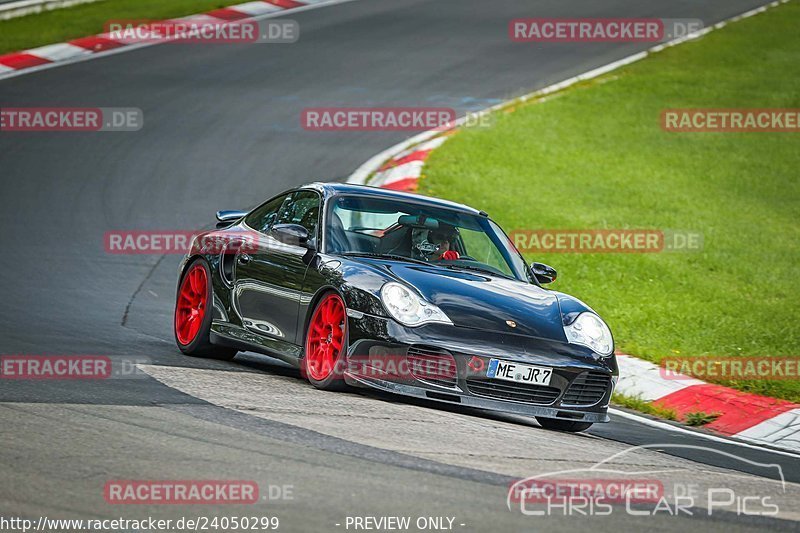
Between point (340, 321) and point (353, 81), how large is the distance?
14.8m

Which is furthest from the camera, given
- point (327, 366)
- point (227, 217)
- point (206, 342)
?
point (227, 217)

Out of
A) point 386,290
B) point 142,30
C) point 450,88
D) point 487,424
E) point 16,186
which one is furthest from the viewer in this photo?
point 142,30

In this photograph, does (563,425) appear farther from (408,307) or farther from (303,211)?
(303,211)

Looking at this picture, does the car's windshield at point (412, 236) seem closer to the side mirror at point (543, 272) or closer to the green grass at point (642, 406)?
the side mirror at point (543, 272)

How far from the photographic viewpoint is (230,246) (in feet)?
30.7

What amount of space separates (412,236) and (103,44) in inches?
658

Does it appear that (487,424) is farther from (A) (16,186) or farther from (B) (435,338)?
(A) (16,186)

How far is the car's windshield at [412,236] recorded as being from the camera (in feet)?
27.7

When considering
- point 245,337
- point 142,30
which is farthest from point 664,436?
point 142,30
